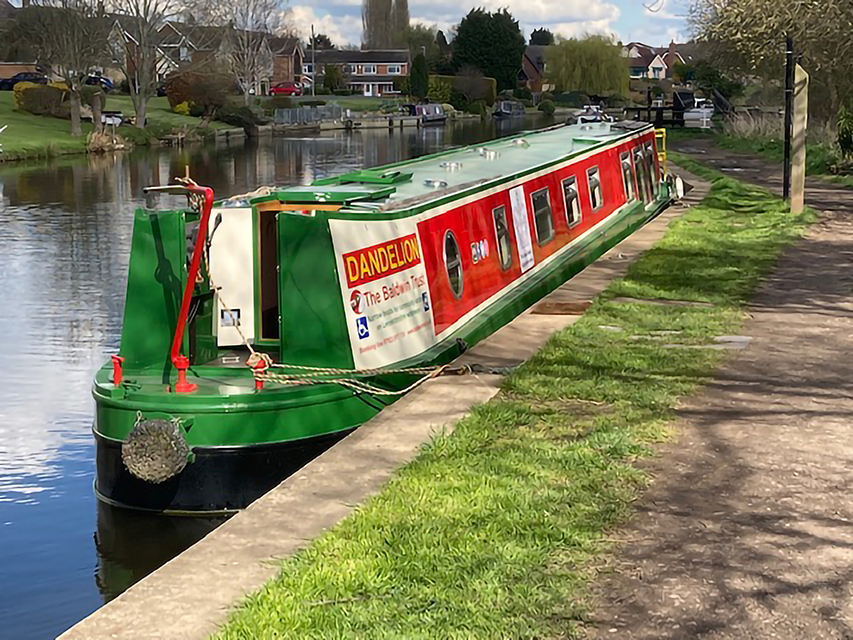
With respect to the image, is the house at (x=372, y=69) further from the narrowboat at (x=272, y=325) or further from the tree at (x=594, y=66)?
the narrowboat at (x=272, y=325)

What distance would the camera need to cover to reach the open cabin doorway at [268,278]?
28.0 feet

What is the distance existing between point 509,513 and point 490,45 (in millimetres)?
106110

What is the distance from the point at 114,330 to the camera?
43.0 feet

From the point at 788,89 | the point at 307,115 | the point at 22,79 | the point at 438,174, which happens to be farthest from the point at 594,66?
the point at 438,174

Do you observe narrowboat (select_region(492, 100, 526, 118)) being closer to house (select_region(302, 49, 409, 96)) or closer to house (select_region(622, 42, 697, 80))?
house (select_region(302, 49, 409, 96))

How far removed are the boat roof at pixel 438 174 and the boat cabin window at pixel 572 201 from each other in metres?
0.32

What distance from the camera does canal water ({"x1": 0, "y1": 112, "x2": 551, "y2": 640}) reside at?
22.8ft

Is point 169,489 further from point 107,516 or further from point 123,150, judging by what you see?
point 123,150

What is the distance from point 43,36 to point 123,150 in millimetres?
10525

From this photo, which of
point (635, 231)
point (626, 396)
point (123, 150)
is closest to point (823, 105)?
point (635, 231)

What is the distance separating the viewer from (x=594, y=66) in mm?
102438

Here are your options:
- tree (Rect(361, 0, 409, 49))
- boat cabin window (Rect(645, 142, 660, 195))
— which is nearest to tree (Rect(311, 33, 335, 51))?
tree (Rect(361, 0, 409, 49))

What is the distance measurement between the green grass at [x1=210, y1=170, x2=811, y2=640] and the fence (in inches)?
2403

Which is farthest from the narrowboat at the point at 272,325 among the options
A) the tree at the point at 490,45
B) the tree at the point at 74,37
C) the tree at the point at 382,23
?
the tree at the point at 382,23
